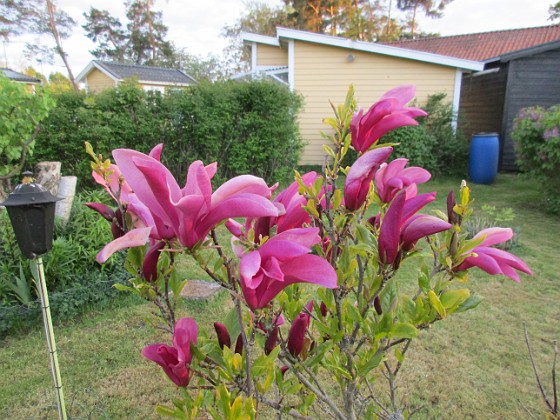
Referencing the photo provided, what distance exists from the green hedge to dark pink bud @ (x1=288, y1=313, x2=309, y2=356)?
555cm

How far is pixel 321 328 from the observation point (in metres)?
0.92

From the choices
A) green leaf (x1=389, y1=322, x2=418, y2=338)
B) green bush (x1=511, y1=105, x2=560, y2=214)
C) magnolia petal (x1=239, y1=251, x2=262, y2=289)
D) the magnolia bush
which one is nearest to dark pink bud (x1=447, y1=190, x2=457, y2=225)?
the magnolia bush

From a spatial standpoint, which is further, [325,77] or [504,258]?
[325,77]

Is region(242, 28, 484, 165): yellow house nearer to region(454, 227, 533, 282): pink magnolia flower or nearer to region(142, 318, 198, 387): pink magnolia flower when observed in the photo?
region(454, 227, 533, 282): pink magnolia flower

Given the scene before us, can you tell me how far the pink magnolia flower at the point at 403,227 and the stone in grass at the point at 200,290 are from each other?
9.86ft

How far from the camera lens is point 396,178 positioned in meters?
0.79

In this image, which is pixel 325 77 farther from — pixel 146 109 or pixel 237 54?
pixel 237 54

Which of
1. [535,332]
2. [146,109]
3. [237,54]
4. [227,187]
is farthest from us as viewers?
[237,54]

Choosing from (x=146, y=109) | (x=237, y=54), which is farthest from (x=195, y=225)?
(x=237, y=54)

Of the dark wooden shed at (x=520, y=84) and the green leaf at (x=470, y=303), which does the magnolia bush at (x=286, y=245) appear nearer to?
the green leaf at (x=470, y=303)

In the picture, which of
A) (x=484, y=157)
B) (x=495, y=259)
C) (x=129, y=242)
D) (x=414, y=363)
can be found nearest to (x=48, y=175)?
(x=414, y=363)

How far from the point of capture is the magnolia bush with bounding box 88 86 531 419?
22.9 inches

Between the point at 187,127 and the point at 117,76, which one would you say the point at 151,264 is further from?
the point at 117,76

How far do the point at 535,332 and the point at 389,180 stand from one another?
2.97 m
